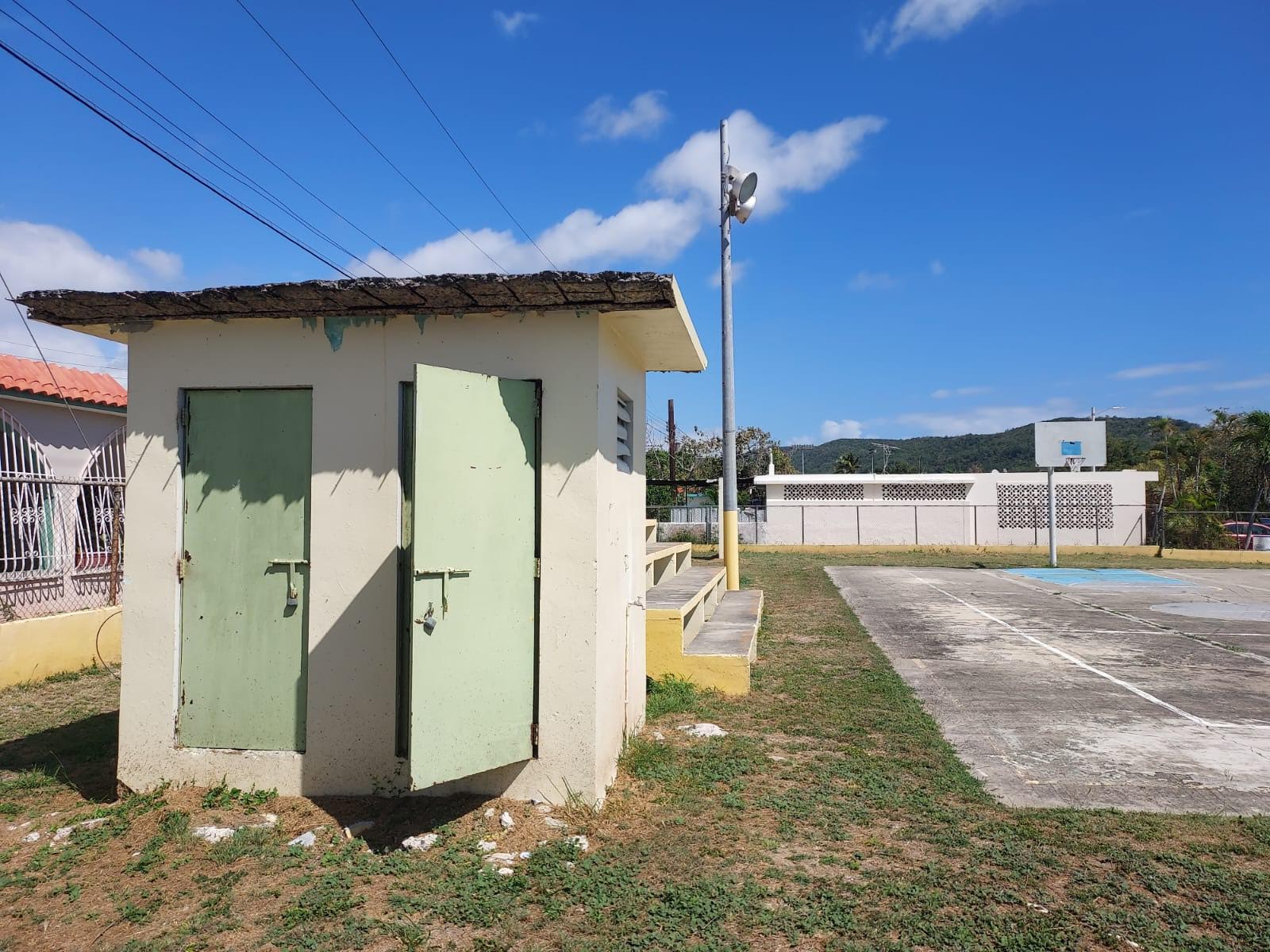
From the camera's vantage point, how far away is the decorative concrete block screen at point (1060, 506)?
107 ft

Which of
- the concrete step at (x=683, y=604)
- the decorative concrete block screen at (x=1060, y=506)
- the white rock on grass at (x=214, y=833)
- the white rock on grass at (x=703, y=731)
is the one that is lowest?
the white rock on grass at (x=703, y=731)

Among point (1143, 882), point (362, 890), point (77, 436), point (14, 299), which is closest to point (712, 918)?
point (362, 890)

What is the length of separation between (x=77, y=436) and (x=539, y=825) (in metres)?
8.51

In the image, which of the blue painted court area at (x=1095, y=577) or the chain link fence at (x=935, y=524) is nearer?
the blue painted court area at (x=1095, y=577)

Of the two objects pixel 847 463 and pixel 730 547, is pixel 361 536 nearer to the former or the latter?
pixel 730 547

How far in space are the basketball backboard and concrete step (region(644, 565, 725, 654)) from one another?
1942 centimetres

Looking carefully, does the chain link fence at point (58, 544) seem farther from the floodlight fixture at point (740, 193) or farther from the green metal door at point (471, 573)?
the floodlight fixture at point (740, 193)

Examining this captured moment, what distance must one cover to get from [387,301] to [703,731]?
12.8 feet

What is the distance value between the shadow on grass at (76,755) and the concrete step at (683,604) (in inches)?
158

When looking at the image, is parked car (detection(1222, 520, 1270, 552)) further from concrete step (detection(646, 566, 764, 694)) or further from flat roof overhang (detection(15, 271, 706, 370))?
flat roof overhang (detection(15, 271, 706, 370))

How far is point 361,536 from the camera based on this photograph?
15.3 feet

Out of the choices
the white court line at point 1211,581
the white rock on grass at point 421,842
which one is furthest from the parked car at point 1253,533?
the white rock on grass at point 421,842

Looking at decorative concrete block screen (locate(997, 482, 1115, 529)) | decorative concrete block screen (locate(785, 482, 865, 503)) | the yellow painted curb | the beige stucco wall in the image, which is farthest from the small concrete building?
decorative concrete block screen (locate(997, 482, 1115, 529))

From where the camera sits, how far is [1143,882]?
142 inches
